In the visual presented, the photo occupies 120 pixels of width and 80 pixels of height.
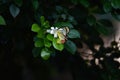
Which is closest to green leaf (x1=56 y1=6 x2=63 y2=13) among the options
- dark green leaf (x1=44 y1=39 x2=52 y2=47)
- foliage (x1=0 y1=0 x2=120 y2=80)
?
foliage (x1=0 y1=0 x2=120 y2=80)

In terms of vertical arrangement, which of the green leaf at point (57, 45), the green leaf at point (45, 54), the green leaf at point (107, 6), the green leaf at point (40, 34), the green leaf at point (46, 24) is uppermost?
the green leaf at point (107, 6)

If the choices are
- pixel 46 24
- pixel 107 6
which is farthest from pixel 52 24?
pixel 107 6

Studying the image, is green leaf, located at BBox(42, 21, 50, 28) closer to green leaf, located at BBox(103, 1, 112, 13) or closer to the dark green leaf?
the dark green leaf

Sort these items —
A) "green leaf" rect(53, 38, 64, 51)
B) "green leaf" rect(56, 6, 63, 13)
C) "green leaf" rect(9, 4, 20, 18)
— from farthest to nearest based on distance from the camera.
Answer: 1. "green leaf" rect(56, 6, 63, 13)
2. "green leaf" rect(9, 4, 20, 18)
3. "green leaf" rect(53, 38, 64, 51)

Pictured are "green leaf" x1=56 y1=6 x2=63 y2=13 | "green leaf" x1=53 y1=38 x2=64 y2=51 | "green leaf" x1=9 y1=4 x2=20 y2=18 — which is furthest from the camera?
"green leaf" x1=56 y1=6 x2=63 y2=13

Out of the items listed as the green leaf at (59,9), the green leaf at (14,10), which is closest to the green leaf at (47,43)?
the green leaf at (14,10)

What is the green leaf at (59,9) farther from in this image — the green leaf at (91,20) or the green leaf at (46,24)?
the green leaf at (46,24)

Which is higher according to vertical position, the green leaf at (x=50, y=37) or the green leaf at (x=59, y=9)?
the green leaf at (x=59, y=9)

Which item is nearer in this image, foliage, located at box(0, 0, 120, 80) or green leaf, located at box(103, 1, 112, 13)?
foliage, located at box(0, 0, 120, 80)

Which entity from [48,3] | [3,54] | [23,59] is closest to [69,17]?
[48,3]
